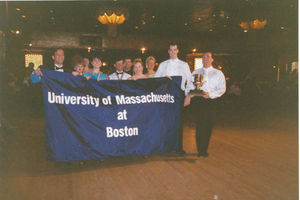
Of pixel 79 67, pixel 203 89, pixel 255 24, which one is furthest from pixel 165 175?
pixel 255 24

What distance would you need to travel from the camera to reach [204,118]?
3359 mm

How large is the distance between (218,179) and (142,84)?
1.51 meters

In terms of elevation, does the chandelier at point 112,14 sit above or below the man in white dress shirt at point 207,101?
A: above

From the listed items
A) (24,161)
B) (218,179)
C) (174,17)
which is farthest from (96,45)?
(218,179)

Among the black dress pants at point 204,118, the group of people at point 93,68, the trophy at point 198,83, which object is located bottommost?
the black dress pants at point 204,118

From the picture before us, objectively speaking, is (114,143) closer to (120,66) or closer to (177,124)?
(177,124)

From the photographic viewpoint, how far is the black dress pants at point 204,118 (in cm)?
335

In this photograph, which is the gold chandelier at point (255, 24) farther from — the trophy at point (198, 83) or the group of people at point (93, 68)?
the trophy at point (198, 83)

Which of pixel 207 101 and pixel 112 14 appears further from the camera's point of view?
pixel 112 14

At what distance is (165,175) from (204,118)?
109cm

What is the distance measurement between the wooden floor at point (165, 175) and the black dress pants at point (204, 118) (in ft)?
0.71

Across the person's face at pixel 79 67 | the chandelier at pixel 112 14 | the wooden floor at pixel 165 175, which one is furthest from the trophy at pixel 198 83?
the chandelier at pixel 112 14

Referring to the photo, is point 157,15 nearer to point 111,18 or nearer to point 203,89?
point 111,18

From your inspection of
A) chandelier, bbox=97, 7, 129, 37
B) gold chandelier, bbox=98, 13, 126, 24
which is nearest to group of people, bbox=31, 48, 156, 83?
chandelier, bbox=97, 7, 129, 37
